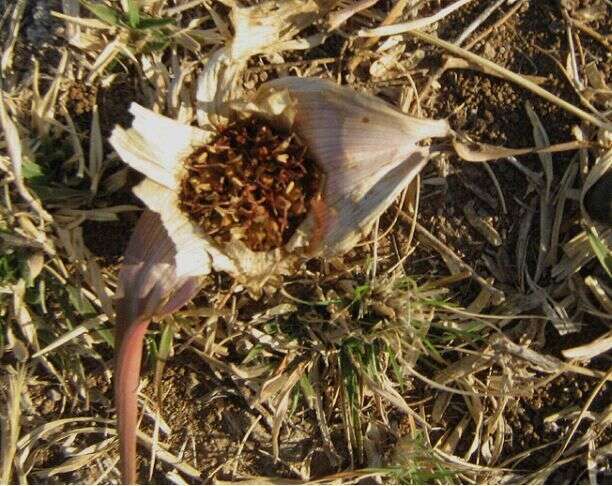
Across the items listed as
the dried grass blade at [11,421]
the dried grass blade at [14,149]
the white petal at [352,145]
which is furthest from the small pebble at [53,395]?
the white petal at [352,145]

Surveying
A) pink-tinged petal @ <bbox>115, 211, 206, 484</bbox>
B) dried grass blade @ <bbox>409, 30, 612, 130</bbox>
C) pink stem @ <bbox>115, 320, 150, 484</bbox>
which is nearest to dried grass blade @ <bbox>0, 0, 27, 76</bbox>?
pink-tinged petal @ <bbox>115, 211, 206, 484</bbox>

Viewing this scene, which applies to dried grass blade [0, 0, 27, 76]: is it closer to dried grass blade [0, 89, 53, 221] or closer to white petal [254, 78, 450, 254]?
dried grass blade [0, 89, 53, 221]

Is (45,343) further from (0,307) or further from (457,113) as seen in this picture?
(457,113)

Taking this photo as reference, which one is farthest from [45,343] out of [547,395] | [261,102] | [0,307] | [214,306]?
[547,395]

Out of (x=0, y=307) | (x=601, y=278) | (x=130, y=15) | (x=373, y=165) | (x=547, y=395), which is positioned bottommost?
(x=547, y=395)

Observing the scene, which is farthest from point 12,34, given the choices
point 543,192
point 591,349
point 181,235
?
point 591,349

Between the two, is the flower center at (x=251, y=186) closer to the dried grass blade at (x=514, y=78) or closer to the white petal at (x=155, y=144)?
the white petal at (x=155, y=144)

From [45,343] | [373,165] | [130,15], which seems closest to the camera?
[373,165]
